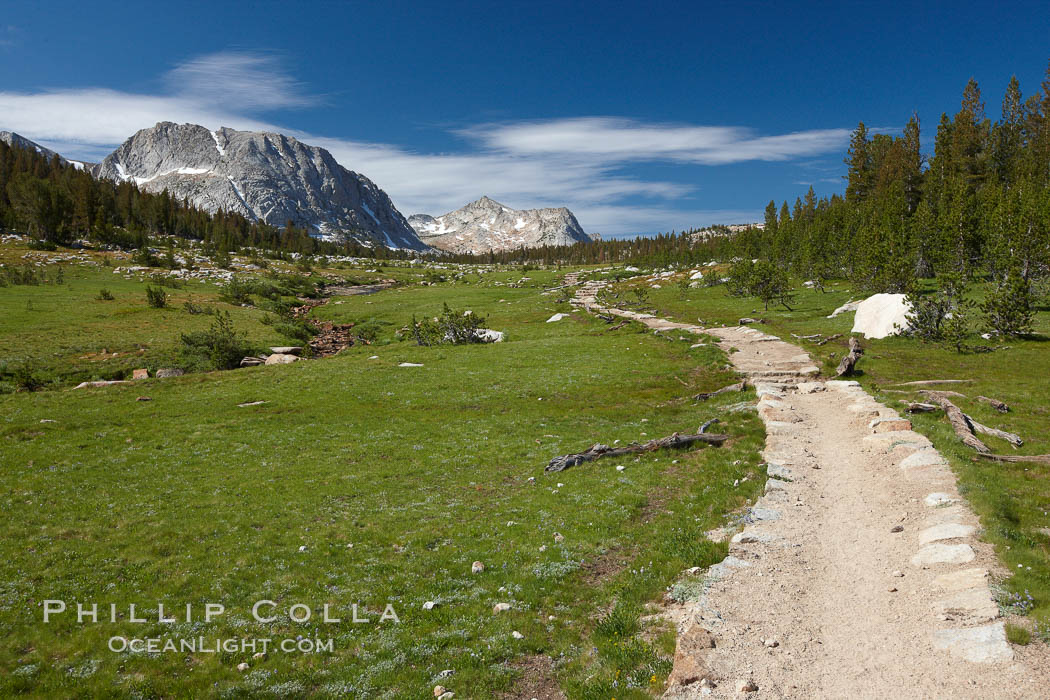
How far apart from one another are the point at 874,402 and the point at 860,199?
141676mm

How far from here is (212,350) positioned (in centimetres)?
4766

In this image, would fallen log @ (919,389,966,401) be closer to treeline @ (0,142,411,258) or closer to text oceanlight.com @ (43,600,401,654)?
text oceanlight.com @ (43,600,401,654)

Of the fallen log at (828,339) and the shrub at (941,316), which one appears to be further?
the fallen log at (828,339)

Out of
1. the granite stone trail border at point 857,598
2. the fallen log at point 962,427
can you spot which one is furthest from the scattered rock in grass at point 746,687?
the fallen log at point 962,427

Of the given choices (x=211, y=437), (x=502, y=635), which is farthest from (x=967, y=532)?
(x=211, y=437)

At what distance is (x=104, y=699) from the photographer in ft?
28.3

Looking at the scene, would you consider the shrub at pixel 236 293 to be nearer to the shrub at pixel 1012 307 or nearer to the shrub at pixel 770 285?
the shrub at pixel 770 285

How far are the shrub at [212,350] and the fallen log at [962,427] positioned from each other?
54.8 m

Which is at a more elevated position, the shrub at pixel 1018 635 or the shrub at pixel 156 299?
the shrub at pixel 156 299

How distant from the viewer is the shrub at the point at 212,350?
1797 inches

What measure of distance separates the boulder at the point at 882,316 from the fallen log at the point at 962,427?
75.3ft

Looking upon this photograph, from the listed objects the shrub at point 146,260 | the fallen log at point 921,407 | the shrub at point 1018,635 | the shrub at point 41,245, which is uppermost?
the shrub at point 41,245

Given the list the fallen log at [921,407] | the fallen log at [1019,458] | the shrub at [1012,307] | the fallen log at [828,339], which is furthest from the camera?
the fallen log at [828,339]

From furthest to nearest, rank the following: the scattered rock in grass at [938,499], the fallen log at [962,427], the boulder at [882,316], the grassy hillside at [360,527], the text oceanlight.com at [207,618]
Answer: the boulder at [882,316], the fallen log at [962,427], the scattered rock in grass at [938,499], the text oceanlight.com at [207,618], the grassy hillside at [360,527]
